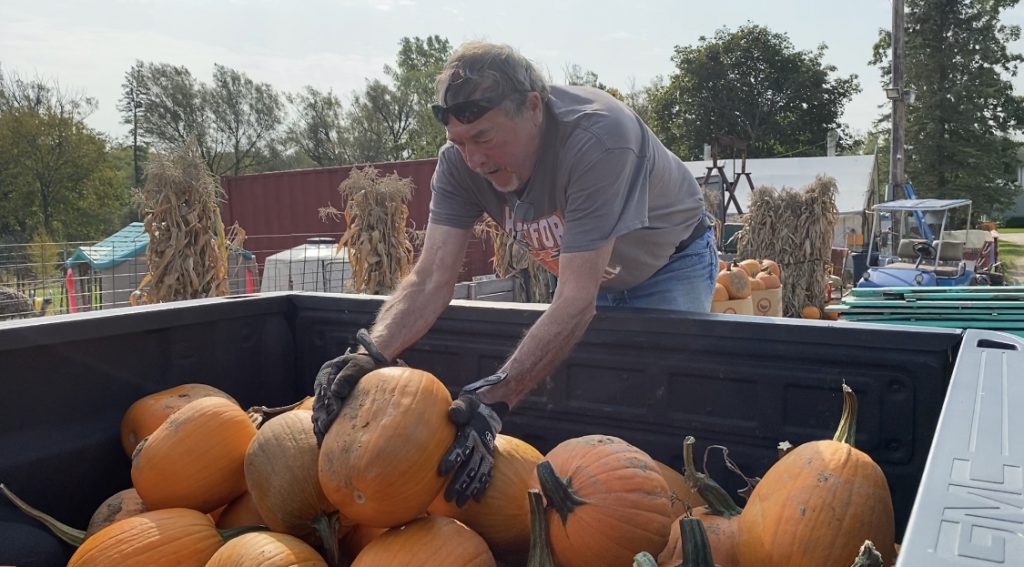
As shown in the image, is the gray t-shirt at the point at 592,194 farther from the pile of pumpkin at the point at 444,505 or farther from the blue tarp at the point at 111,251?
the blue tarp at the point at 111,251

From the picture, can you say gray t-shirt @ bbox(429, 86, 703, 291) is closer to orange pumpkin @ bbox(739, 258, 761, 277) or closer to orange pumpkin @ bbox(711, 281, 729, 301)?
orange pumpkin @ bbox(711, 281, 729, 301)

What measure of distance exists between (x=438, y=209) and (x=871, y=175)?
26.9 meters

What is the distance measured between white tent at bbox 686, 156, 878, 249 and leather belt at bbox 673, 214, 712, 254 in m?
20.0

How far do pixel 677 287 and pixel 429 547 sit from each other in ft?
5.33

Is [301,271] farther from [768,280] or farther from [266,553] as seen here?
[266,553]

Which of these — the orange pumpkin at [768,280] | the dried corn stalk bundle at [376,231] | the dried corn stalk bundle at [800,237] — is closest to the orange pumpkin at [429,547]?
the dried corn stalk bundle at [376,231]

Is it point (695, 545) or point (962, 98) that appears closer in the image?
point (695, 545)

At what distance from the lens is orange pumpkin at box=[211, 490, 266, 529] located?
180 cm

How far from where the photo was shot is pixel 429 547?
1.44 meters

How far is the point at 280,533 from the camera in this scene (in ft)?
5.20

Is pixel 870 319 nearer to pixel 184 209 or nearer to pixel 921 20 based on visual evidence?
pixel 184 209

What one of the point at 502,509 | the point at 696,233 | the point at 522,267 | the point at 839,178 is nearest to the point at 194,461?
the point at 502,509

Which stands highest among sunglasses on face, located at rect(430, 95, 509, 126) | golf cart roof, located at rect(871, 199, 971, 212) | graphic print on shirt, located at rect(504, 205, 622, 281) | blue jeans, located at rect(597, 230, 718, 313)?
golf cart roof, located at rect(871, 199, 971, 212)

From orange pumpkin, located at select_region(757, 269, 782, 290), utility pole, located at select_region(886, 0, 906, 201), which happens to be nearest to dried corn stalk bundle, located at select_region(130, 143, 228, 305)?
orange pumpkin, located at select_region(757, 269, 782, 290)
